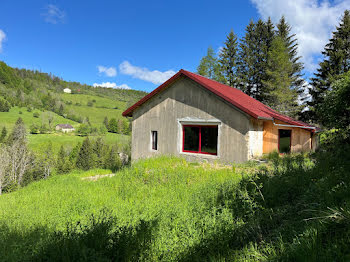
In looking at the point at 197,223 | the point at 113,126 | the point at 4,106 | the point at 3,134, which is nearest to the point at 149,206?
the point at 197,223

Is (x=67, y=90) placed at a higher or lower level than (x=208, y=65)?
higher

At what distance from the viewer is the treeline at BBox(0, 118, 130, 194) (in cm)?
3125

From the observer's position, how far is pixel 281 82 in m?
25.6

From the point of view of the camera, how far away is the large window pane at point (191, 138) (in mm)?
12203

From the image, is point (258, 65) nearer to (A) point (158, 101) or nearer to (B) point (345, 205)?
(A) point (158, 101)

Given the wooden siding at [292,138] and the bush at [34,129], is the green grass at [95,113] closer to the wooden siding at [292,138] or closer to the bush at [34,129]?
the bush at [34,129]

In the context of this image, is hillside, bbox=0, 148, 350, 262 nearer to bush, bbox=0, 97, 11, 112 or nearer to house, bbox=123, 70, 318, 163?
house, bbox=123, 70, 318, 163

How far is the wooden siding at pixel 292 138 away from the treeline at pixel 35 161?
10432 millimetres

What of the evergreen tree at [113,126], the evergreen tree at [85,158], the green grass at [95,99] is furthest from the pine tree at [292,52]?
the green grass at [95,99]

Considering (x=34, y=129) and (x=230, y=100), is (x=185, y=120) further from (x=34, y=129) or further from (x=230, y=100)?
(x=34, y=129)

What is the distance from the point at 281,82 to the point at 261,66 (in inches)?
246

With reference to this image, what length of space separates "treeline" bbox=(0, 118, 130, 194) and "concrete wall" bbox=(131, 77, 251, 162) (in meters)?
3.95

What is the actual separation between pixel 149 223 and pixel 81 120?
97405mm

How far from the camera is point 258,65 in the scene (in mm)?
31016
